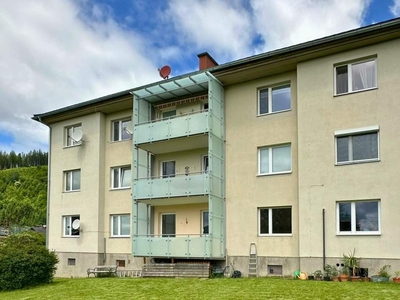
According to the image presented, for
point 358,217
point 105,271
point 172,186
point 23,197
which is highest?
point 172,186

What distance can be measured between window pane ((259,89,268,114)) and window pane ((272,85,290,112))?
1.11 ft

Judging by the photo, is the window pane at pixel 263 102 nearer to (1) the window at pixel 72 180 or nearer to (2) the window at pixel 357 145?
(2) the window at pixel 357 145

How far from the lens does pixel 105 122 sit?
24.2 meters

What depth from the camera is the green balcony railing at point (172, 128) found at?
1892 centimetres

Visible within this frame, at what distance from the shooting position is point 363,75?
16.1 meters

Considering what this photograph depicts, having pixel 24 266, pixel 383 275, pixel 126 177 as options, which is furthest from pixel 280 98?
pixel 24 266

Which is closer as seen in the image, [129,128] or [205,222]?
[205,222]

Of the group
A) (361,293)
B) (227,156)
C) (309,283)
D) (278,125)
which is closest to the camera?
(361,293)

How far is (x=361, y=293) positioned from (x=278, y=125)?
26.9 ft

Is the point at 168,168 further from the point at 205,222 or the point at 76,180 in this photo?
the point at 76,180

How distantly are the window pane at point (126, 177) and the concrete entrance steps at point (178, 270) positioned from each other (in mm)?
5186

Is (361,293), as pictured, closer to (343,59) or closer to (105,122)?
(343,59)

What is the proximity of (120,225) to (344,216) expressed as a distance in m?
12.2

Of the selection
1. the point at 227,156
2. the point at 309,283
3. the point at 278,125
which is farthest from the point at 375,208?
the point at 227,156
